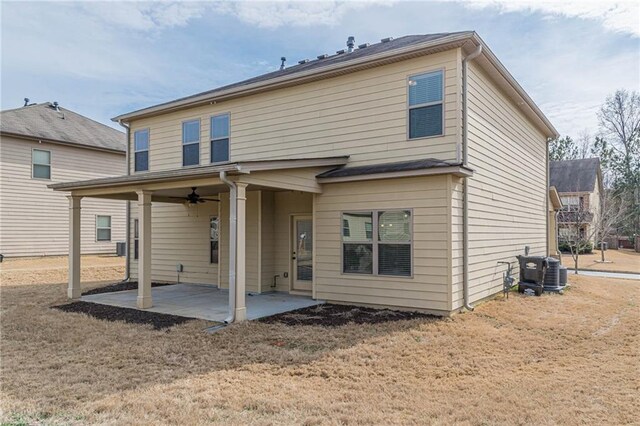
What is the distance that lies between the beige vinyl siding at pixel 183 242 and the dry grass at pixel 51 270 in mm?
2249

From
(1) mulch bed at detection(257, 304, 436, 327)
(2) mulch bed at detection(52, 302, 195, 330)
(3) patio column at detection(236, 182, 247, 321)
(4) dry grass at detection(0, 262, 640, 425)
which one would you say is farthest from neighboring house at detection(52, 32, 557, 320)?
(4) dry grass at detection(0, 262, 640, 425)

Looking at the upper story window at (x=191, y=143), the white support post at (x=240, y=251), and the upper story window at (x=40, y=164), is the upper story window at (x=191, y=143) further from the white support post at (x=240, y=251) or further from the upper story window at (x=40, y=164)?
the upper story window at (x=40, y=164)

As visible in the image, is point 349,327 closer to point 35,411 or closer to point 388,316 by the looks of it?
point 388,316

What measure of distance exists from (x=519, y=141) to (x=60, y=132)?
64.2ft

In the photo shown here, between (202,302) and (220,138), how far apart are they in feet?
15.5

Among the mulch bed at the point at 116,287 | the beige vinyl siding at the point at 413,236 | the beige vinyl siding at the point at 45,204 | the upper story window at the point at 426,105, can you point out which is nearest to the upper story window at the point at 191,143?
the mulch bed at the point at 116,287

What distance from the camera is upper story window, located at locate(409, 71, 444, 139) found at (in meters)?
8.24

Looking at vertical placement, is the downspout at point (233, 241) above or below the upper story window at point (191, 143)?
below

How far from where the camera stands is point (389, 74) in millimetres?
8828

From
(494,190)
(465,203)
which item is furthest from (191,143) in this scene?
(494,190)

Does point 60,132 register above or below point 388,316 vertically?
above

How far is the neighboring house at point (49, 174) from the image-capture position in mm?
17547

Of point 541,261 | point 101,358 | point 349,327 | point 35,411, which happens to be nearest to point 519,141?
point 541,261

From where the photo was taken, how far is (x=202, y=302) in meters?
9.24
